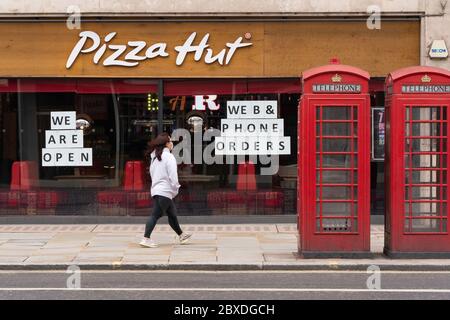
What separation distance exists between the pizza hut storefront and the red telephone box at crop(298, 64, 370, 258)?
3968 millimetres

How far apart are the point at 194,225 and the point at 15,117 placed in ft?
13.7

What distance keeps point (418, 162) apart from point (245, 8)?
5.24 metres

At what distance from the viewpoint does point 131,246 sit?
11062mm

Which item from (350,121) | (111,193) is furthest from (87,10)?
(350,121)

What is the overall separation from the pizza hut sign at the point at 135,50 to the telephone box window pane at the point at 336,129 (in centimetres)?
436

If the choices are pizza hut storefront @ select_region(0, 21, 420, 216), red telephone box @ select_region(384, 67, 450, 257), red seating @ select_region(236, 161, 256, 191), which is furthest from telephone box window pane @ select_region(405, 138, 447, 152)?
red seating @ select_region(236, 161, 256, 191)

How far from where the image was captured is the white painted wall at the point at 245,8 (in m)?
13.4

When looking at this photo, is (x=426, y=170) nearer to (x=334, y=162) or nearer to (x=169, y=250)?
(x=334, y=162)

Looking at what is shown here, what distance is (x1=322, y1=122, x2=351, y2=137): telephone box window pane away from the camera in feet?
32.0

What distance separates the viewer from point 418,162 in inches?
388

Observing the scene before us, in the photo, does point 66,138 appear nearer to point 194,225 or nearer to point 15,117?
point 15,117

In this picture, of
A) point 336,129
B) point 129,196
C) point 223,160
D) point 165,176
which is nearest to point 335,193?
point 336,129

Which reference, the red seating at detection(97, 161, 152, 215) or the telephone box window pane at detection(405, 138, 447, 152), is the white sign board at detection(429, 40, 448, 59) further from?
the red seating at detection(97, 161, 152, 215)

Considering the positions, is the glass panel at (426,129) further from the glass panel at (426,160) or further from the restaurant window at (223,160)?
the restaurant window at (223,160)
